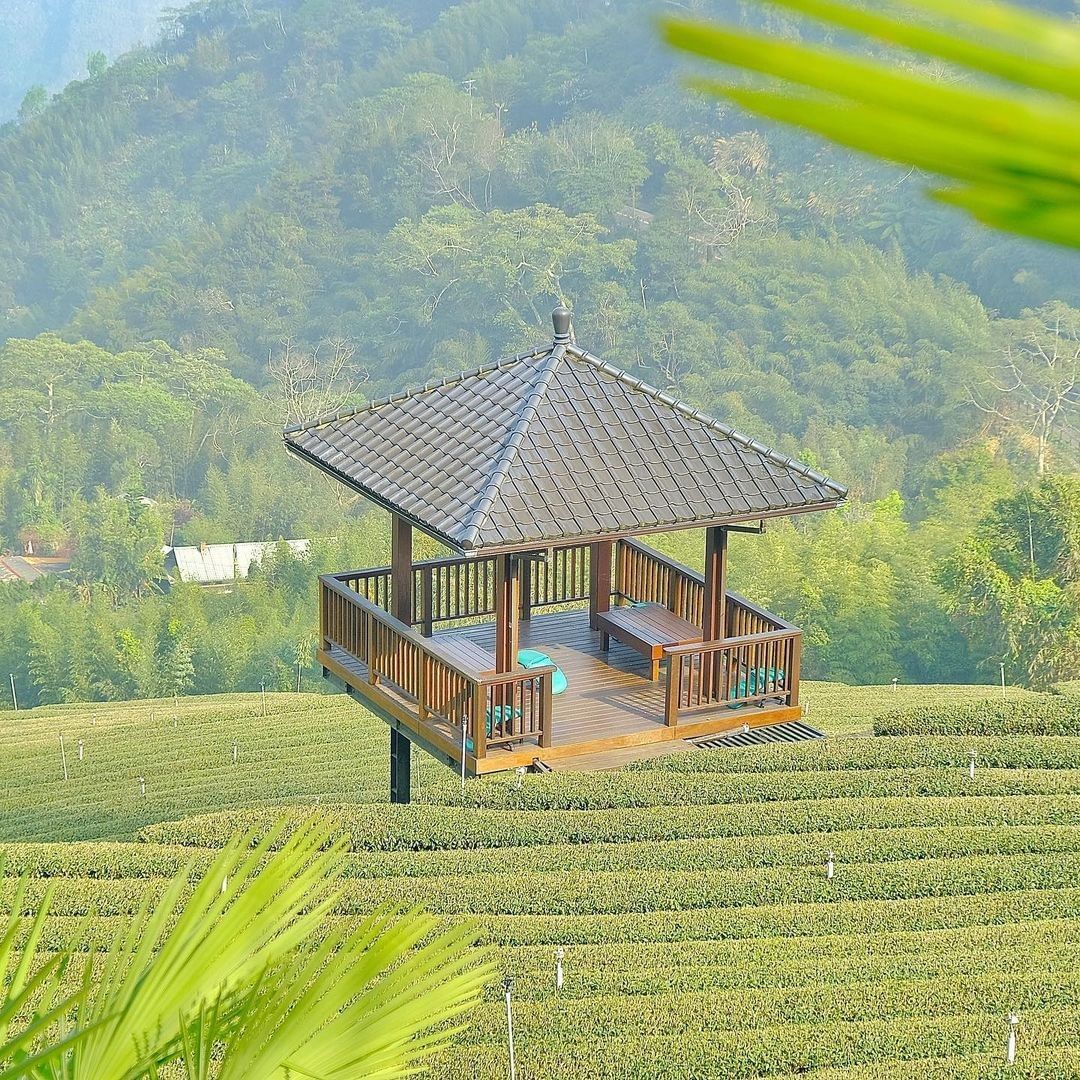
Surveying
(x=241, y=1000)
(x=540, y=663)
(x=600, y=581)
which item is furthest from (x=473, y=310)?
(x=241, y=1000)

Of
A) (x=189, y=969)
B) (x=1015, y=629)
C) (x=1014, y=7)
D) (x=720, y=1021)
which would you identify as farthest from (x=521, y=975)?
(x=1015, y=629)

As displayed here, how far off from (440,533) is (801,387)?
4521cm

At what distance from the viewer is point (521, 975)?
25.1 feet

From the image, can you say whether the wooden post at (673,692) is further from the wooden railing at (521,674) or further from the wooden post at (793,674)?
the wooden post at (793,674)

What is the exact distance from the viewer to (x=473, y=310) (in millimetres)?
59469

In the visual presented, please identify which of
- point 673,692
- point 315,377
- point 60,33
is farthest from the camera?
point 60,33

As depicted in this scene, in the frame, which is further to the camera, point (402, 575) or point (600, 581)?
point (600, 581)

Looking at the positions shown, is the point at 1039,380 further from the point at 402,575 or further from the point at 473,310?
the point at 402,575

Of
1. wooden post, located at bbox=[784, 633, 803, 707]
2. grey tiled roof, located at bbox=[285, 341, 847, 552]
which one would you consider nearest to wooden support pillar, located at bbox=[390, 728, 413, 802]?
grey tiled roof, located at bbox=[285, 341, 847, 552]

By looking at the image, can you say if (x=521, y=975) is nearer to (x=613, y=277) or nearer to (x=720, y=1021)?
(x=720, y=1021)

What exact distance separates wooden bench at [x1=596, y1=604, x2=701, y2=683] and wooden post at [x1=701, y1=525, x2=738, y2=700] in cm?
20

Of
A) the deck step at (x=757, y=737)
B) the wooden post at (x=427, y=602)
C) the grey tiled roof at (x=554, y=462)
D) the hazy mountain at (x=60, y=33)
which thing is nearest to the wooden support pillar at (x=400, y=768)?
the wooden post at (x=427, y=602)

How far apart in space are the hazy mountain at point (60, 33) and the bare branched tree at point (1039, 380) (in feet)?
316

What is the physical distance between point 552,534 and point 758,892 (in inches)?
96.1
